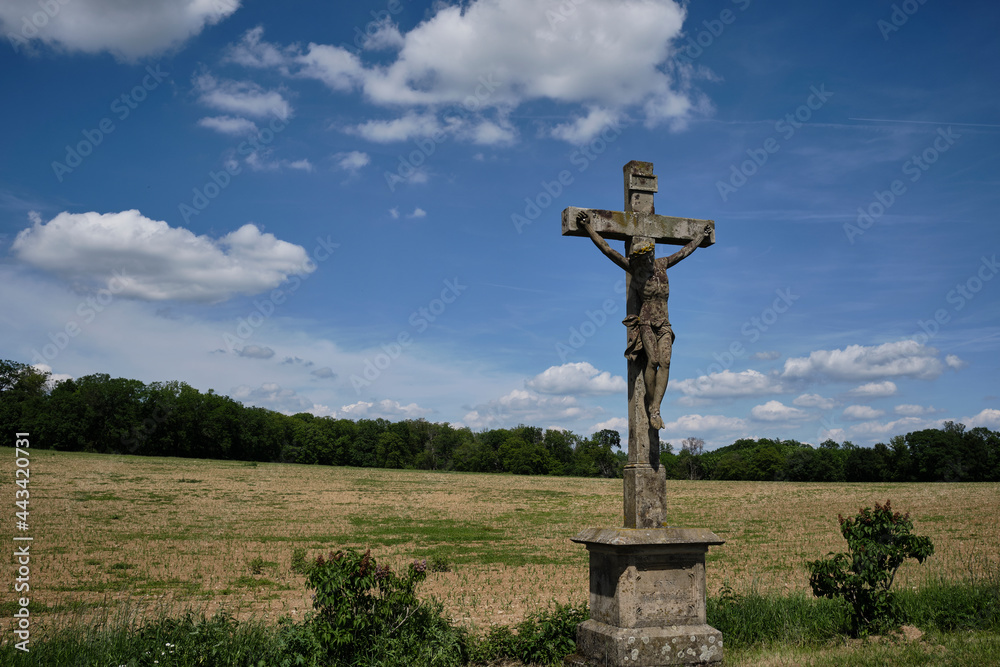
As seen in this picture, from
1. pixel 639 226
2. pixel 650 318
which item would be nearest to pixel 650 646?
pixel 650 318

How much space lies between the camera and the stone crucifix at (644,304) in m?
6.72

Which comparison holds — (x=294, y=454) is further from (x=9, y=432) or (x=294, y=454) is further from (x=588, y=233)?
(x=588, y=233)

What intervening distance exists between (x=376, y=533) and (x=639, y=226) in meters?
20.2

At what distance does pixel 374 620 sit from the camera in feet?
20.7

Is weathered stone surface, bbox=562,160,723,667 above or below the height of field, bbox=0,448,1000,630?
above

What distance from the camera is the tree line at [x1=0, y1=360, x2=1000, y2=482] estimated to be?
69875 millimetres

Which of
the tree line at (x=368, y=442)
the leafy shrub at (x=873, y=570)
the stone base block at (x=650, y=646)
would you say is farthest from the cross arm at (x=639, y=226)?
the tree line at (x=368, y=442)

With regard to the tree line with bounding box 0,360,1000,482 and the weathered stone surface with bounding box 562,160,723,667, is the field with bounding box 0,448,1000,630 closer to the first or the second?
the weathered stone surface with bounding box 562,160,723,667

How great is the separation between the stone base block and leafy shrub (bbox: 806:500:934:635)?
1.89 metres

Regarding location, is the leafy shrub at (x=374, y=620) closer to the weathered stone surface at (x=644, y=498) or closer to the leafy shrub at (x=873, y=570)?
the weathered stone surface at (x=644, y=498)

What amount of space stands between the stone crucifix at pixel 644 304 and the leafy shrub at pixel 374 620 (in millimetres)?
2134

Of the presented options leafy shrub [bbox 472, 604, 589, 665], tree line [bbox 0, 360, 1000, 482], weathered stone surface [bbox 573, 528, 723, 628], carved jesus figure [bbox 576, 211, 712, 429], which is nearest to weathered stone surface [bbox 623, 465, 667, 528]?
weathered stone surface [bbox 573, 528, 723, 628]

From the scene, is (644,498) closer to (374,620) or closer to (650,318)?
(650,318)

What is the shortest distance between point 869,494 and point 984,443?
139ft
